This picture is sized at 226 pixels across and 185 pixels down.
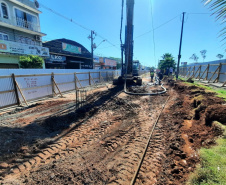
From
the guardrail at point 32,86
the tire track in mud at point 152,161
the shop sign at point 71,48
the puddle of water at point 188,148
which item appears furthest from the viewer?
the shop sign at point 71,48

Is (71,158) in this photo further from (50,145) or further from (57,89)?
(57,89)

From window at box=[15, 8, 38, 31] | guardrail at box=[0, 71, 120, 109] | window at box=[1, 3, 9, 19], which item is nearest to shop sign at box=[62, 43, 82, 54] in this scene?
window at box=[15, 8, 38, 31]

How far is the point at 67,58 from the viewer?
25000mm

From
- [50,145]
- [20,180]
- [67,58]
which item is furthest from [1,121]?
[67,58]

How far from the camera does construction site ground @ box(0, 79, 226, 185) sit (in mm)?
2383

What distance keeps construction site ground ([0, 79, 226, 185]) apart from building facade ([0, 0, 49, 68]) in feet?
41.9

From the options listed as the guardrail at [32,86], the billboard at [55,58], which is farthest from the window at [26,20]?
the guardrail at [32,86]

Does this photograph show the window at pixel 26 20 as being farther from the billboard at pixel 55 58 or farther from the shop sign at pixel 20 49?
the billboard at pixel 55 58

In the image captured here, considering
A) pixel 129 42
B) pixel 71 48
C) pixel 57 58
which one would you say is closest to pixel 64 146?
pixel 129 42

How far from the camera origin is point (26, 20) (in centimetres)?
1736

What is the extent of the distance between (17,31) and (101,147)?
21.3 metres

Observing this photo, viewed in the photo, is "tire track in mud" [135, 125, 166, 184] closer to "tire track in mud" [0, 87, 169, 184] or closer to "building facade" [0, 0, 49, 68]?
"tire track in mud" [0, 87, 169, 184]

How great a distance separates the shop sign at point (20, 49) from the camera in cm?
1306

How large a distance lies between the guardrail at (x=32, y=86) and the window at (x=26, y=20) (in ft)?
41.0
